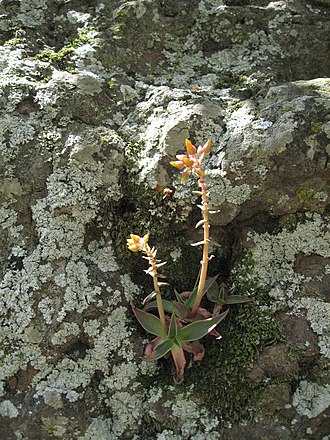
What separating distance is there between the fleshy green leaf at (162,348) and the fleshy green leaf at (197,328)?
54 millimetres

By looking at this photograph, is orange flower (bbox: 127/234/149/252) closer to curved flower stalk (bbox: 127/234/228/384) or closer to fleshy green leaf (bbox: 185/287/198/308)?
curved flower stalk (bbox: 127/234/228/384)

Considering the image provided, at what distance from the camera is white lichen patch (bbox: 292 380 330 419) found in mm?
2238

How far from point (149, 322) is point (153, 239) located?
49 centimetres

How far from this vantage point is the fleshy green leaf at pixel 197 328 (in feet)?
7.74

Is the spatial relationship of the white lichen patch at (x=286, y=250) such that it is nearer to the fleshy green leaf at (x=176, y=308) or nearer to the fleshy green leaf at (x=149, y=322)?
the fleshy green leaf at (x=176, y=308)

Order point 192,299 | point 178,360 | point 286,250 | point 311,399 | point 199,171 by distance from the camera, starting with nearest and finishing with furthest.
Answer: point 199,171 → point 311,399 → point 178,360 → point 192,299 → point 286,250

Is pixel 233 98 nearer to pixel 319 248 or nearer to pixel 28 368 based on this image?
→ pixel 319 248

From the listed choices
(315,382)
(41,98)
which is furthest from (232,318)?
(41,98)

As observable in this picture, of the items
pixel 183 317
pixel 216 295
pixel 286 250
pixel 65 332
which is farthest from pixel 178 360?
pixel 286 250

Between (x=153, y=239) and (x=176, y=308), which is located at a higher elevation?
(x=153, y=239)

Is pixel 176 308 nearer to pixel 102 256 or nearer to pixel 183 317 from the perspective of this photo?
pixel 183 317

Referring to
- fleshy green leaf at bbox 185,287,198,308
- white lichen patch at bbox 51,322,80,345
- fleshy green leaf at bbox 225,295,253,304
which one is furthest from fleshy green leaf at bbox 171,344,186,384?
white lichen patch at bbox 51,322,80,345

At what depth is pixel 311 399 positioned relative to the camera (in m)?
2.28

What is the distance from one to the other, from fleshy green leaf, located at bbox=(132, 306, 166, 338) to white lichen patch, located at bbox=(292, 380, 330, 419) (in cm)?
71
